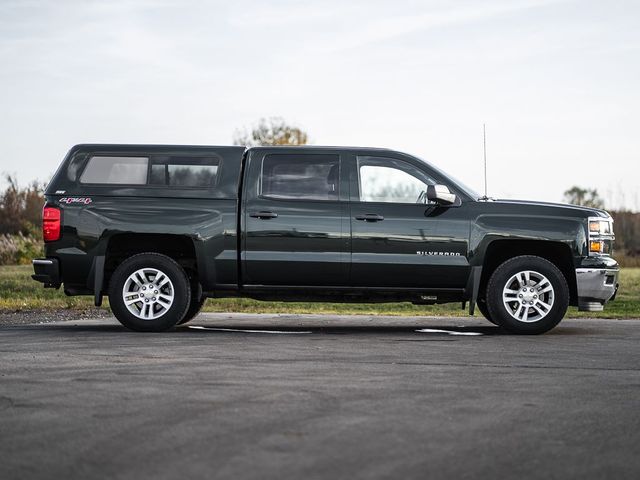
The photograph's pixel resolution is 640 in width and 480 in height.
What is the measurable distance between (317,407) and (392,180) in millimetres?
5604

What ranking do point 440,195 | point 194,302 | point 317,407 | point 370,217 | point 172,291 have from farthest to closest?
point 194,302
point 172,291
point 370,217
point 440,195
point 317,407

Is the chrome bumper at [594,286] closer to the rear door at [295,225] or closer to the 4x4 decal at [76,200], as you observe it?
the rear door at [295,225]

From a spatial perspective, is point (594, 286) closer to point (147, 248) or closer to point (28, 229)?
point (147, 248)

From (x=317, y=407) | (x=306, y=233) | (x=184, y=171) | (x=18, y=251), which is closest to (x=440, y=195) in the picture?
(x=306, y=233)

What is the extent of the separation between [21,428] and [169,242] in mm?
6173

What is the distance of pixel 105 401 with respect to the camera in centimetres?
667

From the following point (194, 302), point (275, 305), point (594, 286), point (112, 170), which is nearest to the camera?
point (594, 286)

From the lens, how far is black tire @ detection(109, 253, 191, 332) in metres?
11.6

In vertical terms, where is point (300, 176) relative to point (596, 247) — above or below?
above

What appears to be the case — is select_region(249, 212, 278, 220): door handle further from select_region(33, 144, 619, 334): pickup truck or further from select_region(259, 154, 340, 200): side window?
select_region(259, 154, 340, 200): side window

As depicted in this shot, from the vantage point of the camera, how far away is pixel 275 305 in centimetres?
1897

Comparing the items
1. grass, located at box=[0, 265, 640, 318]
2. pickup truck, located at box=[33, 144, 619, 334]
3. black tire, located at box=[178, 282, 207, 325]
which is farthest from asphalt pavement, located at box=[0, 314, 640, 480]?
grass, located at box=[0, 265, 640, 318]

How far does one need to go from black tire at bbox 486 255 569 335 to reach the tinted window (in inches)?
162

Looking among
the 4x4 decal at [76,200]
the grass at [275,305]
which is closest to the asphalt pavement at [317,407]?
the 4x4 decal at [76,200]
